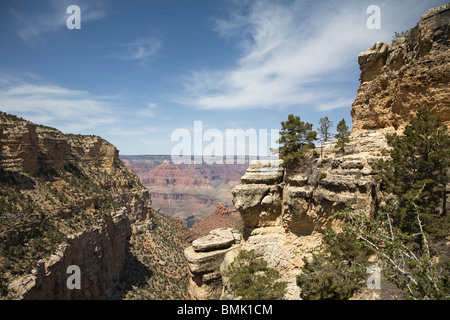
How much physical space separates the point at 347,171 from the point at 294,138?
719 cm

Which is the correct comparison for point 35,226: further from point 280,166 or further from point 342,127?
point 342,127

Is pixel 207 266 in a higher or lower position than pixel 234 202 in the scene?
lower

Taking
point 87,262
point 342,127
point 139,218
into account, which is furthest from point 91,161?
point 342,127

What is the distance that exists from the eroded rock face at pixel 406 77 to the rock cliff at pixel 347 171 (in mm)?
65

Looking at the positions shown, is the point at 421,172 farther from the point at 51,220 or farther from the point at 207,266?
the point at 51,220

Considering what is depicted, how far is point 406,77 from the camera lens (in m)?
21.1

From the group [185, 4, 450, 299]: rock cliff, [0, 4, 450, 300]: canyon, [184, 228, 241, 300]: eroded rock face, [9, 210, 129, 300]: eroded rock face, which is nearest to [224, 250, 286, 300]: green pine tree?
[185, 4, 450, 299]: rock cliff

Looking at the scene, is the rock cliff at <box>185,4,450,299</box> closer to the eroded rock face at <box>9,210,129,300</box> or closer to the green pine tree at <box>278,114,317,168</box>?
the green pine tree at <box>278,114,317,168</box>

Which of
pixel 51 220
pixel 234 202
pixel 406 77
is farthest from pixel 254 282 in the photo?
pixel 51 220

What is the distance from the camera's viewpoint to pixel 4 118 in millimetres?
43625

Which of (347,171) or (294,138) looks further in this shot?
(294,138)

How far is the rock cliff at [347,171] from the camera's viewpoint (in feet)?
61.5
